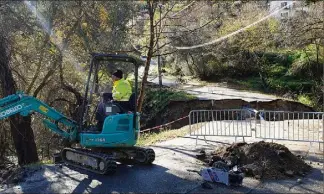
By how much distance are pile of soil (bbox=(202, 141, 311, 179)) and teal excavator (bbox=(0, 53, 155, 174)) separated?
1.90 metres

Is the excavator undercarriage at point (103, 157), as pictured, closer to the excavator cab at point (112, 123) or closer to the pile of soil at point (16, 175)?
the excavator cab at point (112, 123)

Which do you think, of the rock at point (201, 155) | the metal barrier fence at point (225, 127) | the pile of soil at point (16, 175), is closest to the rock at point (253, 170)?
the rock at point (201, 155)

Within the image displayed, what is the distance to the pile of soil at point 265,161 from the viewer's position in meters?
8.24

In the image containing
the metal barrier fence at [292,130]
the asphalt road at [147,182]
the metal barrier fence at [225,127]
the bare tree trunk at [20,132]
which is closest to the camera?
the asphalt road at [147,182]

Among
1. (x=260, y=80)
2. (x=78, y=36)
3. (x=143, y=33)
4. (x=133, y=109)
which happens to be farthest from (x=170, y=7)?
(x=260, y=80)

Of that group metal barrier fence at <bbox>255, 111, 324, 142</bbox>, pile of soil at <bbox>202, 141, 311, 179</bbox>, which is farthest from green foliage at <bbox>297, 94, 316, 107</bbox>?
pile of soil at <bbox>202, 141, 311, 179</bbox>

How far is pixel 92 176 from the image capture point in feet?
27.4

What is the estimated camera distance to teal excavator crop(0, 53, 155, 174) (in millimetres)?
8336

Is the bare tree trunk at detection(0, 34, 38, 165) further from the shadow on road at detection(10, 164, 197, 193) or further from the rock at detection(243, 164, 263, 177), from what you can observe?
the rock at detection(243, 164, 263, 177)

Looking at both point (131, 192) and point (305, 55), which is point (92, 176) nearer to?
point (131, 192)

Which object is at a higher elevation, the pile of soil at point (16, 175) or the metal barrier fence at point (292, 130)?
the metal barrier fence at point (292, 130)

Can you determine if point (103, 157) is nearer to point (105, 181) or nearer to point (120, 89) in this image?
point (105, 181)

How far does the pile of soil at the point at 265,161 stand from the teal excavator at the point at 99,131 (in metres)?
1.90

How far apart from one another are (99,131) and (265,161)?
3.58 metres
